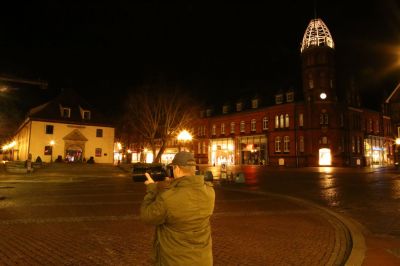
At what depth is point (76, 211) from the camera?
10836 mm

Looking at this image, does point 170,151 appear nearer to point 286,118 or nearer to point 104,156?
point 104,156

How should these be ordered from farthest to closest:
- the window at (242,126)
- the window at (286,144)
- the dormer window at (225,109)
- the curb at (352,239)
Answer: the dormer window at (225,109) < the window at (242,126) < the window at (286,144) < the curb at (352,239)

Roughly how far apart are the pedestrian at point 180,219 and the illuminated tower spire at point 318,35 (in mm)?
50664

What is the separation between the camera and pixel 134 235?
305 inches

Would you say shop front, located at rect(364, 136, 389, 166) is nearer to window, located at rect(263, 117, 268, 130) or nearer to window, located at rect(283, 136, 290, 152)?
window, located at rect(283, 136, 290, 152)

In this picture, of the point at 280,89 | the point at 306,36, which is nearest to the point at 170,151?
the point at 280,89

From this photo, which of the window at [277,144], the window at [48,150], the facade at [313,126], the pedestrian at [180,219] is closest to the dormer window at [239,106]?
the facade at [313,126]

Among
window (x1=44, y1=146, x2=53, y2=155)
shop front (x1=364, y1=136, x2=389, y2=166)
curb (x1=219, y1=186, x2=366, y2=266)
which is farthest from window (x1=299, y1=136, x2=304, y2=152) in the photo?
curb (x1=219, y1=186, x2=366, y2=266)

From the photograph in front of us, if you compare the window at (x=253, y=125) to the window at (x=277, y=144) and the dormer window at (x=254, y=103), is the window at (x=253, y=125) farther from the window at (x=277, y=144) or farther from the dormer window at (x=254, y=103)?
the window at (x=277, y=144)

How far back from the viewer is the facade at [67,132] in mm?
44125

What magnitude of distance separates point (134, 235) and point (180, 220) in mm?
5052

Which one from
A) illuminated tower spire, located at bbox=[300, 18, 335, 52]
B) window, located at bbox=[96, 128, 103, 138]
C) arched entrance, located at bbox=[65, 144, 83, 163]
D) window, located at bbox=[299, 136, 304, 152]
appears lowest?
arched entrance, located at bbox=[65, 144, 83, 163]

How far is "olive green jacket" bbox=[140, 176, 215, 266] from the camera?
3.11 meters

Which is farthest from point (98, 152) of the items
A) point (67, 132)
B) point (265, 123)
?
point (265, 123)
